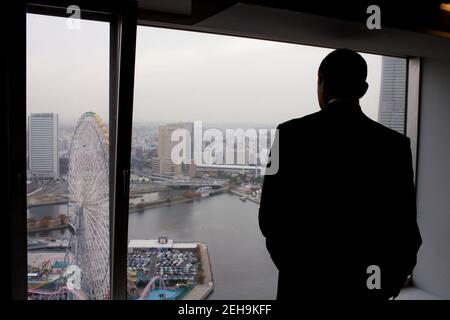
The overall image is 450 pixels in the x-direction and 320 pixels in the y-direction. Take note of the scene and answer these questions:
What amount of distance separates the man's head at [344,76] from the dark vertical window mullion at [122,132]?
5.24ft

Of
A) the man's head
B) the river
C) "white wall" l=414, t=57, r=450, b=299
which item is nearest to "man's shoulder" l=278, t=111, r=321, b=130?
the man's head

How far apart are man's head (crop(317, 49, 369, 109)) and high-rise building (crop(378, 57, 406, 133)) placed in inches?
111

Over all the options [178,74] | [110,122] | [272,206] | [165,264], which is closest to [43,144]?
[110,122]

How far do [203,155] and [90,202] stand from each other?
86 centimetres

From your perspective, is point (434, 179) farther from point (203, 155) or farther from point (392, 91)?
point (203, 155)

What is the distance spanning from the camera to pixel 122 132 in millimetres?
2982

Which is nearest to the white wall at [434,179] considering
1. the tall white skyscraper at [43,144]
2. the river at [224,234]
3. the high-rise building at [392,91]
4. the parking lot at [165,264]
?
the high-rise building at [392,91]

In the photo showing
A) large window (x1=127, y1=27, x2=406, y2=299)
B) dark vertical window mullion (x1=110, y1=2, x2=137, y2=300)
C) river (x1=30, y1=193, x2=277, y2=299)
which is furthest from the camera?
river (x1=30, y1=193, x2=277, y2=299)

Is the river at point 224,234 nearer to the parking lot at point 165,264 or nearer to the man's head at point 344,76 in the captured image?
the parking lot at point 165,264

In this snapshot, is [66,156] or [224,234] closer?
[66,156]
